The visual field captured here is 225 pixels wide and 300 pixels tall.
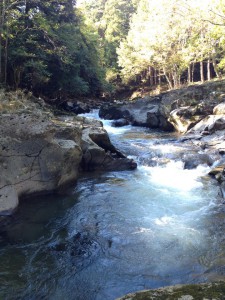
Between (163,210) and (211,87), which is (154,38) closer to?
(211,87)

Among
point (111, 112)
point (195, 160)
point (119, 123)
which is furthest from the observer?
point (111, 112)

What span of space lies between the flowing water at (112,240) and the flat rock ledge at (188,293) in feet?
4.15

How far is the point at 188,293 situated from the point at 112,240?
2774 millimetres

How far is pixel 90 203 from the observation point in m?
7.44

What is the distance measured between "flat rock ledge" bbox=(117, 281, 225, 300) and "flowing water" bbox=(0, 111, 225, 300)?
1.27 meters

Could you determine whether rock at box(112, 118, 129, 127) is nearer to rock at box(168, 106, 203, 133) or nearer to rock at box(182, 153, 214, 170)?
rock at box(168, 106, 203, 133)

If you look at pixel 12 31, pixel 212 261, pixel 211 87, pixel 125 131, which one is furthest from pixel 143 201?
pixel 211 87

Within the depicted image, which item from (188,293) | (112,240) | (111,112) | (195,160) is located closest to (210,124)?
(195,160)

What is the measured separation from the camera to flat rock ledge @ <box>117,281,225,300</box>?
2.84 metres

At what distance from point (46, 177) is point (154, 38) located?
23567 millimetres

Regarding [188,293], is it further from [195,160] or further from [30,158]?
[195,160]

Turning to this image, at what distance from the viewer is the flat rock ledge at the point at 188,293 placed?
284 cm

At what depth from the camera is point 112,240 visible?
563 cm

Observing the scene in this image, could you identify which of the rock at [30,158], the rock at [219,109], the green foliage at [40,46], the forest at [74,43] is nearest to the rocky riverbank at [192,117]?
the rock at [219,109]
